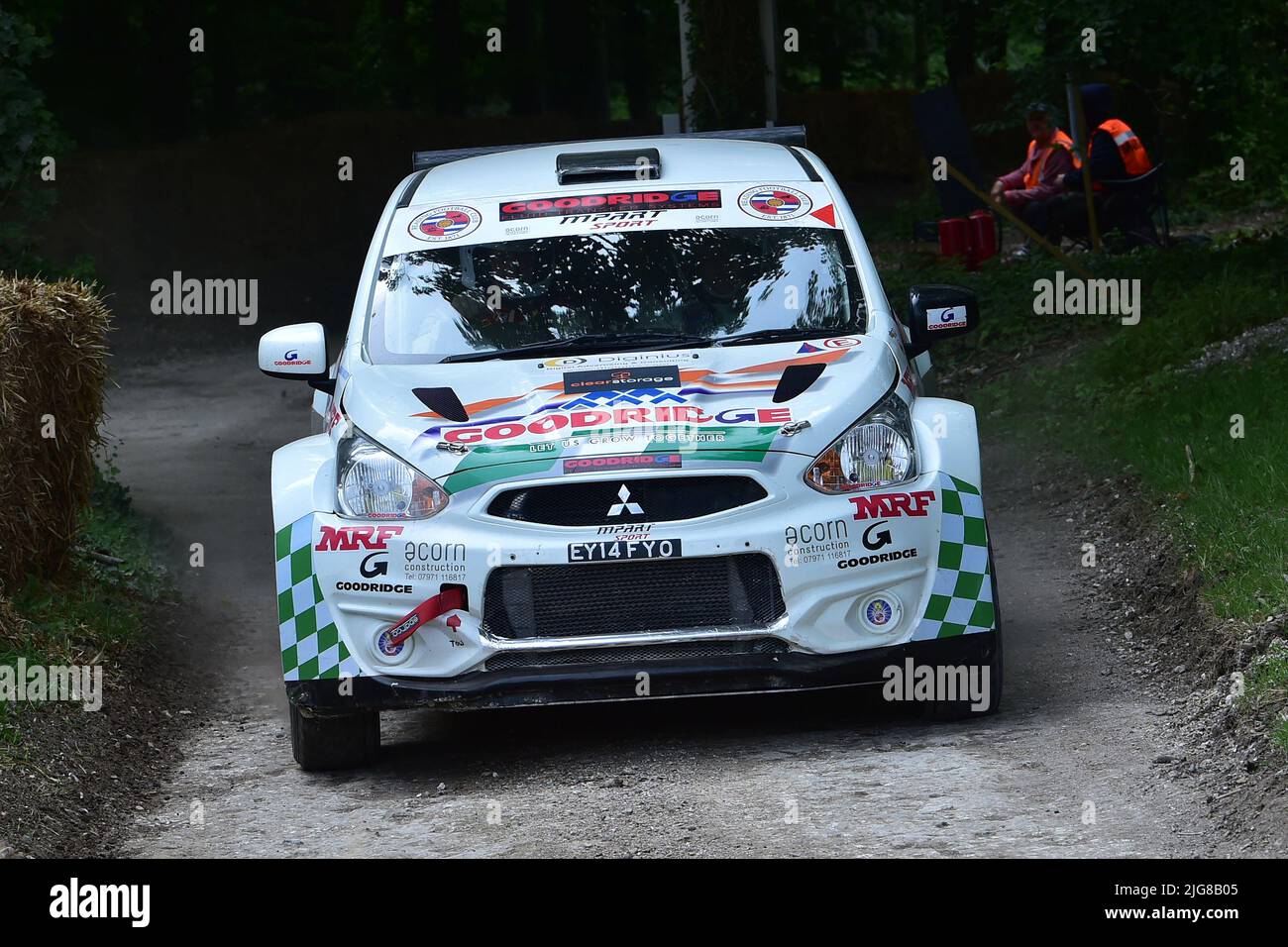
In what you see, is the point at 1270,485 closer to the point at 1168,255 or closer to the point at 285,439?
the point at 1168,255

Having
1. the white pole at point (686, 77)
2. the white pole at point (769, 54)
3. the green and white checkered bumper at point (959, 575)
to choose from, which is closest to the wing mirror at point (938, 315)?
the green and white checkered bumper at point (959, 575)

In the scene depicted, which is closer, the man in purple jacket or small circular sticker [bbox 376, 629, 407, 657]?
small circular sticker [bbox 376, 629, 407, 657]

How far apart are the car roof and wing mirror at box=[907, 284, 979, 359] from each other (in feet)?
3.11

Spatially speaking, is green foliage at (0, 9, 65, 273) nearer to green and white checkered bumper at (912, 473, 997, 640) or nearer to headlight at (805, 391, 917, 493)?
headlight at (805, 391, 917, 493)

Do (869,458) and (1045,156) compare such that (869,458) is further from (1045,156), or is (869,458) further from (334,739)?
(1045,156)

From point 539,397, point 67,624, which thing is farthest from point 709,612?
point 67,624

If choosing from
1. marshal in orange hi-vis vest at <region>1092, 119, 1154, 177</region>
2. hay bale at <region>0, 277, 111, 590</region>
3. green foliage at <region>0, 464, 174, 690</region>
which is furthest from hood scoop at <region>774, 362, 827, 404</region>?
marshal in orange hi-vis vest at <region>1092, 119, 1154, 177</region>

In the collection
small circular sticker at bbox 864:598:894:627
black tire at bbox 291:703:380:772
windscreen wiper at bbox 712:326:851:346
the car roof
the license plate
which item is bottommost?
black tire at bbox 291:703:380:772

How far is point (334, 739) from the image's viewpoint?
6680mm

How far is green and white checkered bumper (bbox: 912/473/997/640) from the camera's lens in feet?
20.9

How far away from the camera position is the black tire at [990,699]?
21.4ft

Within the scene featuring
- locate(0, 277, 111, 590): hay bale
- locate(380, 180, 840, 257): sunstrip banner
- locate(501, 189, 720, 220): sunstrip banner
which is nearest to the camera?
locate(380, 180, 840, 257): sunstrip banner

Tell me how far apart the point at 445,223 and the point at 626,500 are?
2.07 m

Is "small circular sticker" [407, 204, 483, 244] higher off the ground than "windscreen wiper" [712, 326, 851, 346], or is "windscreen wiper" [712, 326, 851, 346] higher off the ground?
"small circular sticker" [407, 204, 483, 244]
